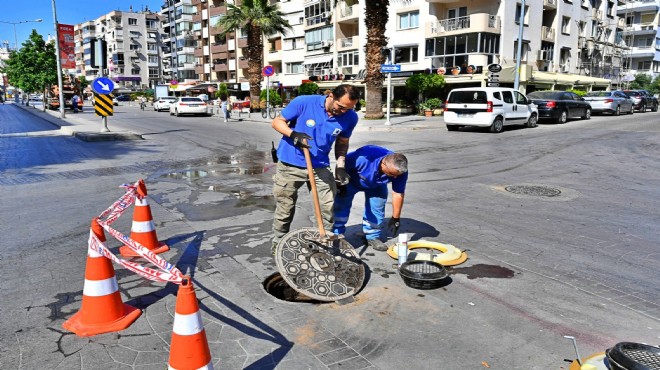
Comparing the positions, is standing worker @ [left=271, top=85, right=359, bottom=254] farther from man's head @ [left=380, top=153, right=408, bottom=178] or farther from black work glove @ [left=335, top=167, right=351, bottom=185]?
man's head @ [left=380, top=153, right=408, bottom=178]

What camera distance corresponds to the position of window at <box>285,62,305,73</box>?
5458 centimetres

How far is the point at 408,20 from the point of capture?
38.8 m

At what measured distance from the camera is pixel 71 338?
327 cm

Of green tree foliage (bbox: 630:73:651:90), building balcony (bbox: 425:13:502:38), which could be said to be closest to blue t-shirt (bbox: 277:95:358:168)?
building balcony (bbox: 425:13:502:38)

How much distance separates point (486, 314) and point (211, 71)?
78.3m

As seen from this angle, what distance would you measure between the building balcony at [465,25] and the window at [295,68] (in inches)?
822

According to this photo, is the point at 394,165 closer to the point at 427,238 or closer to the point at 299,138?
the point at 299,138

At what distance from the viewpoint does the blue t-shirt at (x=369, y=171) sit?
16.0 ft

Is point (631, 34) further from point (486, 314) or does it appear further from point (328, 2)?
point (486, 314)

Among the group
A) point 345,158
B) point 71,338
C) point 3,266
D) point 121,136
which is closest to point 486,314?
point 345,158

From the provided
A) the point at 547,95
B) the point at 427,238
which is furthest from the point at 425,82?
the point at 427,238

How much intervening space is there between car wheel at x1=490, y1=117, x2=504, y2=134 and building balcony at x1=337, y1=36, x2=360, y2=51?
26.6 m

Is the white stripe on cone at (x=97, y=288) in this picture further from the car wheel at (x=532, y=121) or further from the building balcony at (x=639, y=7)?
the building balcony at (x=639, y=7)

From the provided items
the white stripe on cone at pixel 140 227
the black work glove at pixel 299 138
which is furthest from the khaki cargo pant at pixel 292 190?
the white stripe on cone at pixel 140 227
